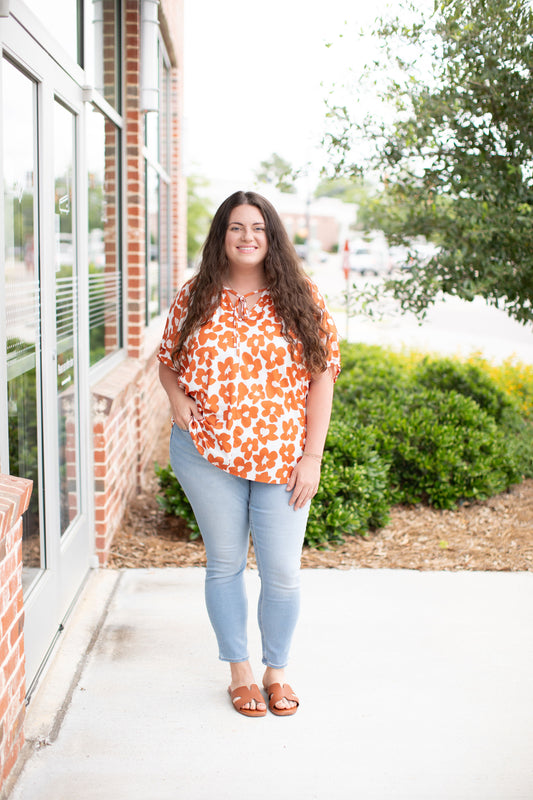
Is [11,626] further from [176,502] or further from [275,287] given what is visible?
[176,502]

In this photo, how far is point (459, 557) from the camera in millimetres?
4699

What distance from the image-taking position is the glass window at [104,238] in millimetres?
4770

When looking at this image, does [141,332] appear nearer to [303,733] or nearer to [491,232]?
[491,232]

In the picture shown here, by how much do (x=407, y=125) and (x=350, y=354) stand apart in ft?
11.2

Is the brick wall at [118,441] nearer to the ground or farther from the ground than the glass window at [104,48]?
nearer to the ground

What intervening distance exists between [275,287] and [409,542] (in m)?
2.55

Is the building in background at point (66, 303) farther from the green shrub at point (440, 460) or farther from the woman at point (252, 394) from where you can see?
the green shrub at point (440, 460)

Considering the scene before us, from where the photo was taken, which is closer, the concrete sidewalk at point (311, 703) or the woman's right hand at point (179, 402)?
the concrete sidewalk at point (311, 703)

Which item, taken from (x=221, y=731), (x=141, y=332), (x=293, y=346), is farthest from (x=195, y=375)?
(x=141, y=332)

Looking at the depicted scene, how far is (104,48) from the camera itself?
4.99m

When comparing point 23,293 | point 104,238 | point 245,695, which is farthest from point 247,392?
point 104,238

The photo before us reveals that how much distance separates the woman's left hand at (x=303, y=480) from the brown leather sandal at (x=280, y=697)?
2.38 feet

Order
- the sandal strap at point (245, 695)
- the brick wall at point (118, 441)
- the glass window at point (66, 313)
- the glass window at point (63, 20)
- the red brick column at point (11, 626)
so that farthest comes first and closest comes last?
the brick wall at point (118, 441)
the glass window at point (66, 313)
the glass window at point (63, 20)
the sandal strap at point (245, 695)
the red brick column at point (11, 626)

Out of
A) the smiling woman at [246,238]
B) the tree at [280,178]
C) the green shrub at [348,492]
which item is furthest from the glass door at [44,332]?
the tree at [280,178]
